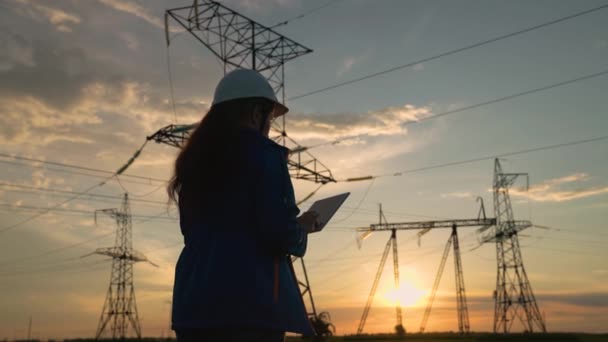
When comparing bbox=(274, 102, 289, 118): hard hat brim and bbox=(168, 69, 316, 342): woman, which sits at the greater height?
bbox=(274, 102, 289, 118): hard hat brim

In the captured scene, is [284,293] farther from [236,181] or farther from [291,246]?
[236,181]

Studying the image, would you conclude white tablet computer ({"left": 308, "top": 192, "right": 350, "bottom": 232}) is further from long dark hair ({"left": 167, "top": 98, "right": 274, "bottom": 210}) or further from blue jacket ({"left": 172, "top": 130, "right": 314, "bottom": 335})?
long dark hair ({"left": 167, "top": 98, "right": 274, "bottom": 210})

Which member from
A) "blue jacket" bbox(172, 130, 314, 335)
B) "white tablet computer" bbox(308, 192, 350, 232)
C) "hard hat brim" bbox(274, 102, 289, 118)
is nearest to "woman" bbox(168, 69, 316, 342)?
"blue jacket" bbox(172, 130, 314, 335)

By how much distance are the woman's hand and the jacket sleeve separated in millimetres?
380

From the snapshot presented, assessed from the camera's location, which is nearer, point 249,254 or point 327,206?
point 249,254

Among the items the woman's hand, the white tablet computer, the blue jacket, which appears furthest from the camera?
the white tablet computer

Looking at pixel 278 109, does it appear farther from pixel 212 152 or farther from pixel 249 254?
pixel 249 254

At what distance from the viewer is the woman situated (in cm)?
312

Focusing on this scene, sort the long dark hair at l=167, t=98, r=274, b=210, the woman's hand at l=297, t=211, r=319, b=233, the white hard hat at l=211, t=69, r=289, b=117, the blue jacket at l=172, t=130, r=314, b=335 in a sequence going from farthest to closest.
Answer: the woman's hand at l=297, t=211, r=319, b=233 → the white hard hat at l=211, t=69, r=289, b=117 → the long dark hair at l=167, t=98, r=274, b=210 → the blue jacket at l=172, t=130, r=314, b=335

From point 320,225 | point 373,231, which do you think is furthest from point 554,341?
point 320,225

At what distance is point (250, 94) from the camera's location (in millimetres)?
3531

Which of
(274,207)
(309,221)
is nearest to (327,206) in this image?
(309,221)

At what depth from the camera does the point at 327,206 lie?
4082mm

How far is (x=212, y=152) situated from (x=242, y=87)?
0.41 m
